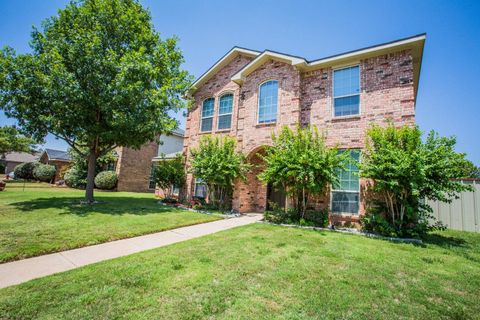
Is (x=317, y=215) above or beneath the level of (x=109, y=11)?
beneath

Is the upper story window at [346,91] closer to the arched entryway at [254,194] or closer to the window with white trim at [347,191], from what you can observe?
the window with white trim at [347,191]

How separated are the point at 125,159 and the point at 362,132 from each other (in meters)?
20.4

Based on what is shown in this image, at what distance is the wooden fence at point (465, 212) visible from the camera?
8.59m

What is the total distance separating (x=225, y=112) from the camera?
555 inches

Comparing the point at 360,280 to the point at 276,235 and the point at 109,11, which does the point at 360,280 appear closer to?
the point at 276,235

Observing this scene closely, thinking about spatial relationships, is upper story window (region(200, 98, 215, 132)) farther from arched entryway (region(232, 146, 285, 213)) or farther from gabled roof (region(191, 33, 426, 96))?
arched entryway (region(232, 146, 285, 213))

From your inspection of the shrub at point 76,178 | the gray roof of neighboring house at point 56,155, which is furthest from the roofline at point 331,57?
the gray roof of neighboring house at point 56,155

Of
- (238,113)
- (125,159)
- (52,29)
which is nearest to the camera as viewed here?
(52,29)

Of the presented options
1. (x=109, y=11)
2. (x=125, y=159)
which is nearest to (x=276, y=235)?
(x=109, y=11)

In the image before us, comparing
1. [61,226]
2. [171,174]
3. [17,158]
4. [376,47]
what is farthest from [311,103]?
[17,158]

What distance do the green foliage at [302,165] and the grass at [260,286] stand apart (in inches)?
123

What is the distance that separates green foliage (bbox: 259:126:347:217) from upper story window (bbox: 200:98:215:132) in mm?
6591

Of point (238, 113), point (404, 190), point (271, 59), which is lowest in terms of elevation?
point (404, 190)

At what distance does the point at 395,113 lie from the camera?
28.2 feet
